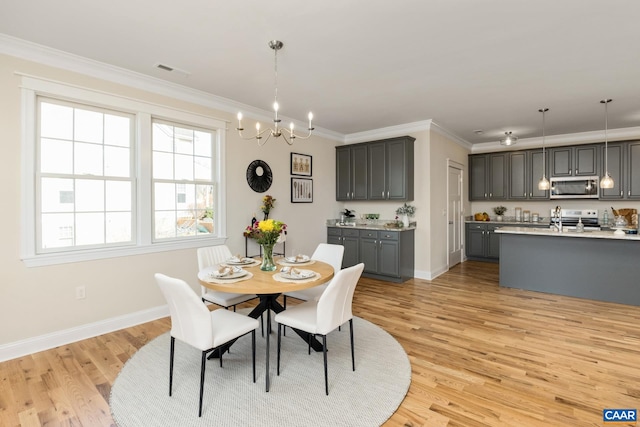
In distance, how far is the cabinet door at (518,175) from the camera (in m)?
6.51

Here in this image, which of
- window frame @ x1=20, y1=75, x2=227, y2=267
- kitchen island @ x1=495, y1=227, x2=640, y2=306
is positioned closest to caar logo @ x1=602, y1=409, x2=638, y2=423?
kitchen island @ x1=495, y1=227, x2=640, y2=306

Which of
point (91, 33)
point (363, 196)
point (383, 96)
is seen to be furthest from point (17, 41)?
point (363, 196)

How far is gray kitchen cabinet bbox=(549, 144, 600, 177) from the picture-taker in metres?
5.75

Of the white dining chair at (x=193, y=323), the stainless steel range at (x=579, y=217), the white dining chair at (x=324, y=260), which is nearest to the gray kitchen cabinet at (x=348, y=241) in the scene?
the white dining chair at (x=324, y=260)

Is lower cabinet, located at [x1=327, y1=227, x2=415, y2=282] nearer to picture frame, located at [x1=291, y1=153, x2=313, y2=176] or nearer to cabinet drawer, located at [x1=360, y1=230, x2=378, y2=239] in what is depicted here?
cabinet drawer, located at [x1=360, y1=230, x2=378, y2=239]

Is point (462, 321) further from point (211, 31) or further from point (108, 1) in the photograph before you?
Answer: point (108, 1)

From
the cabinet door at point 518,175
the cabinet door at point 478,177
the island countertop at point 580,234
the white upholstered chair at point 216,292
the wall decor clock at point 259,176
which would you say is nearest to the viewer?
the white upholstered chair at point 216,292

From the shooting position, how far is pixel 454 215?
21.1 ft

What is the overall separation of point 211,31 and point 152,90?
1.41 metres

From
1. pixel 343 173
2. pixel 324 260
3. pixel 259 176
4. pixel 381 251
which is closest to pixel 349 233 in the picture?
pixel 381 251

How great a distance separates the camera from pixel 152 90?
3.48m

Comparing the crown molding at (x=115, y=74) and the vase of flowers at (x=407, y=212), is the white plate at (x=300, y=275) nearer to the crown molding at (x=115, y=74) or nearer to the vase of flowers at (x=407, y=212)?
the crown molding at (x=115, y=74)

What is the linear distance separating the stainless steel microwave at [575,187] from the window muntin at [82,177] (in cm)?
711

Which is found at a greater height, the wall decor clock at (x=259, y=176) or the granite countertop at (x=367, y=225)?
the wall decor clock at (x=259, y=176)
